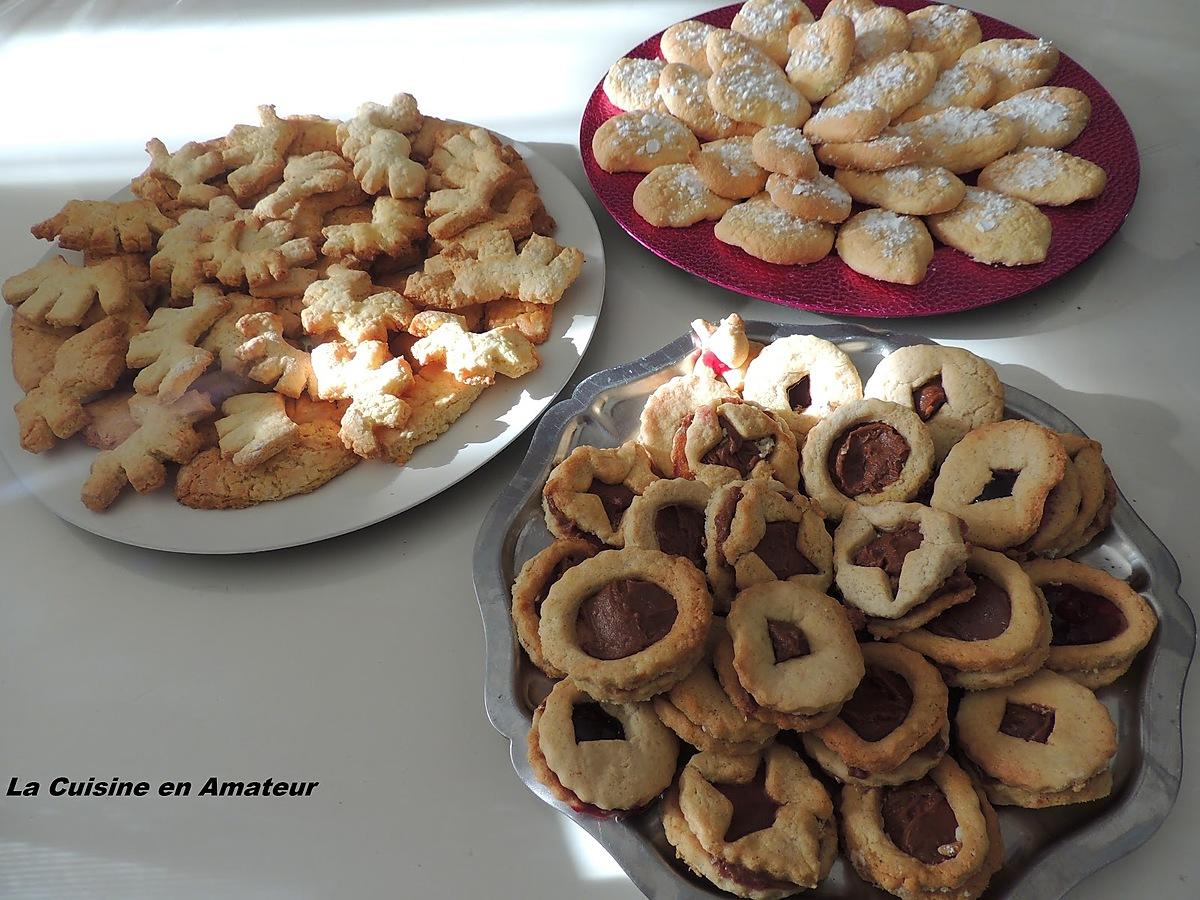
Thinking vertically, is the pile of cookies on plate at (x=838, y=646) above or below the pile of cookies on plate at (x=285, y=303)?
below

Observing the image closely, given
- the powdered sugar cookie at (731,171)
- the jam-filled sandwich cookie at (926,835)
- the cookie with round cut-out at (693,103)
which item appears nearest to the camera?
the jam-filled sandwich cookie at (926,835)

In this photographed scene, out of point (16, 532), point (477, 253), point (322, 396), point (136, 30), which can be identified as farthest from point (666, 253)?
point (136, 30)

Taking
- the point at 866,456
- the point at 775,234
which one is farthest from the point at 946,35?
the point at 866,456

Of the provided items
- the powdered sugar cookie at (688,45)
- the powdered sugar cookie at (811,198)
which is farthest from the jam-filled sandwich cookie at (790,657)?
the powdered sugar cookie at (688,45)

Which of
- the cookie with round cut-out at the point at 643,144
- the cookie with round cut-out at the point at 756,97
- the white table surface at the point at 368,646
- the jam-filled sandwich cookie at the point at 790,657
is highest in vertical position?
the cookie with round cut-out at the point at 756,97

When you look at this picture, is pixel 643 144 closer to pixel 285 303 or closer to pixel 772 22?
pixel 772 22

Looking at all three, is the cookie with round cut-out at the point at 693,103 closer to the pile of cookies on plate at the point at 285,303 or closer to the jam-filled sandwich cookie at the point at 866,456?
the pile of cookies on plate at the point at 285,303
